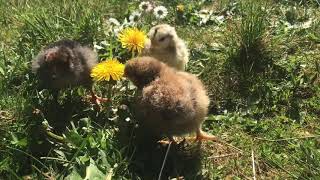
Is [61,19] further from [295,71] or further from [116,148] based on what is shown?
[295,71]

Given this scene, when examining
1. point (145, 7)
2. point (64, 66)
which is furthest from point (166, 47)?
point (145, 7)

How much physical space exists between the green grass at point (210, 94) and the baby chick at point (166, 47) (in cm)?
30

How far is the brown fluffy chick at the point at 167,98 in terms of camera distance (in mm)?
3642

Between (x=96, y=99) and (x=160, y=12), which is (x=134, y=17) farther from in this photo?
(x=96, y=99)

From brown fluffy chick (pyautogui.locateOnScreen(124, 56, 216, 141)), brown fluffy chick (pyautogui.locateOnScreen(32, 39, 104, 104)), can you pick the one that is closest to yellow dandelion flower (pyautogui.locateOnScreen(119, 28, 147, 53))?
brown fluffy chick (pyautogui.locateOnScreen(32, 39, 104, 104))

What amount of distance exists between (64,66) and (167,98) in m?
0.99

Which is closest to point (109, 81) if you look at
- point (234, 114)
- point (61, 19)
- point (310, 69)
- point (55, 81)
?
point (55, 81)

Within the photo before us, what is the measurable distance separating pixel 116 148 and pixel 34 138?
61 centimetres

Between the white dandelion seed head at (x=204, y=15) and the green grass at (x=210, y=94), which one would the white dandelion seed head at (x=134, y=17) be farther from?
the white dandelion seed head at (x=204, y=15)

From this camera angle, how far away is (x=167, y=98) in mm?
3633

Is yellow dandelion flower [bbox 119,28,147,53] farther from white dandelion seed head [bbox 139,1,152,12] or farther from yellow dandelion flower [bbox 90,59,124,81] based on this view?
white dandelion seed head [bbox 139,1,152,12]

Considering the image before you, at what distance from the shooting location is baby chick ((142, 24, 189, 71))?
4535mm

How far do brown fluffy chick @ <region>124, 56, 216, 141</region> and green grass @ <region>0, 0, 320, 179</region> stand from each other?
266 millimetres

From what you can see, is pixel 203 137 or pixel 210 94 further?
pixel 210 94
